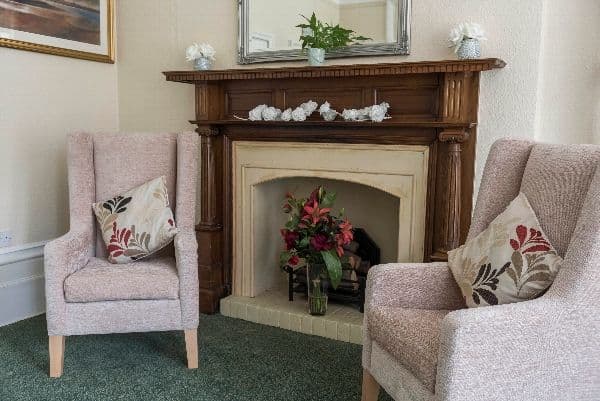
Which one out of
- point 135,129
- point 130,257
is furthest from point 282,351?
point 135,129

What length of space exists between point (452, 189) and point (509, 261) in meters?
0.93

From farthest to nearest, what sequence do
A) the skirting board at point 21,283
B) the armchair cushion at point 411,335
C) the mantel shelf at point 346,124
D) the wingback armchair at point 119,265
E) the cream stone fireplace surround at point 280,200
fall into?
the skirting board at point 21,283, the cream stone fireplace surround at point 280,200, the mantel shelf at point 346,124, the wingback armchair at point 119,265, the armchair cushion at point 411,335

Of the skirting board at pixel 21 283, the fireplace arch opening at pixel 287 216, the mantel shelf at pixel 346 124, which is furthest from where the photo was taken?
the fireplace arch opening at pixel 287 216

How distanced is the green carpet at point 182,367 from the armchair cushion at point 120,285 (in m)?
0.34

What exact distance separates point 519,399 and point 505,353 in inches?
5.9

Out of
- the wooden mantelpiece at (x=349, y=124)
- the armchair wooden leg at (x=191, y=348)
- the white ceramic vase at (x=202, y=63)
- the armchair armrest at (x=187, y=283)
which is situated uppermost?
the white ceramic vase at (x=202, y=63)

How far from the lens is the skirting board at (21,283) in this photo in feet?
10.4

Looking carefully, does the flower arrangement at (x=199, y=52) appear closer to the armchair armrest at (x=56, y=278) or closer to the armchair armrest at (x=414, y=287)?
the armchair armrest at (x=56, y=278)

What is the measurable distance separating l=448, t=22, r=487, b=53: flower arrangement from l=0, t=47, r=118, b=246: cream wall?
2184 millimetres

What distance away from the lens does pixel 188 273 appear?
8.36ft

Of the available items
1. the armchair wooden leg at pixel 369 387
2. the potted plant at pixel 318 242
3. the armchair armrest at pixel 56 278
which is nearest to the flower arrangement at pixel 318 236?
the potted plant at pixel 318 242

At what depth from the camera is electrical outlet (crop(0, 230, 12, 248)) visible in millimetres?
3186

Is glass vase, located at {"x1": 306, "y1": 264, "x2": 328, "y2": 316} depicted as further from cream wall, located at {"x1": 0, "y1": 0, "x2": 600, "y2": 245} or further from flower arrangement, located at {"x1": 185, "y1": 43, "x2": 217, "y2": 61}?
flower arrangement, located at {"x1": 185, "y1": 43, "x2": 217, "y2": 61}

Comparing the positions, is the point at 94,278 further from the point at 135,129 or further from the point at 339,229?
the point at 135,129
